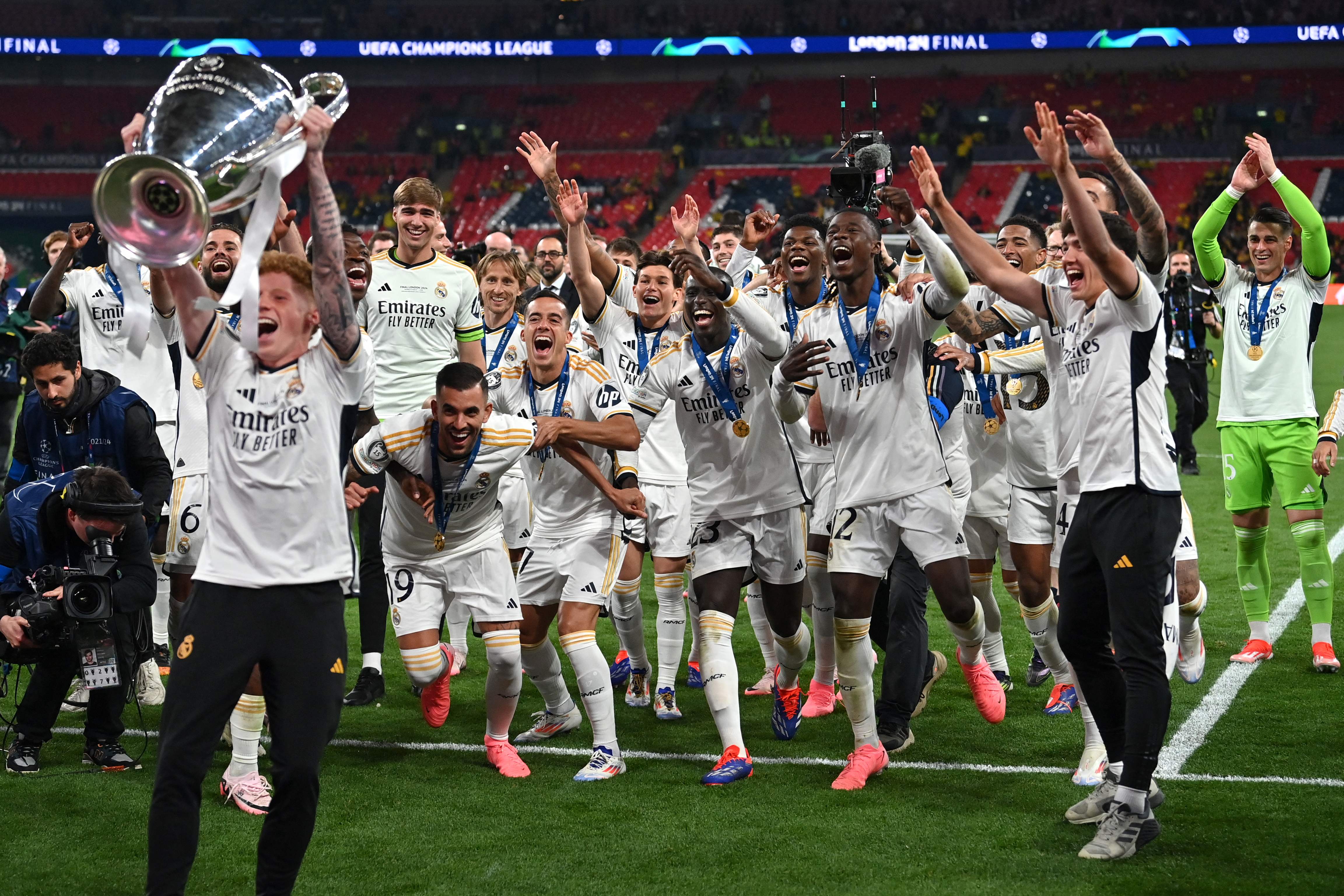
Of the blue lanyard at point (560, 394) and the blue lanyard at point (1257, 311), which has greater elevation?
the blue lanyard at point (1257, 311)

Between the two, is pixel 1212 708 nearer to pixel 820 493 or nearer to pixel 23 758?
pixel 820 493

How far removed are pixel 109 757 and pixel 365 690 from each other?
1.50 m

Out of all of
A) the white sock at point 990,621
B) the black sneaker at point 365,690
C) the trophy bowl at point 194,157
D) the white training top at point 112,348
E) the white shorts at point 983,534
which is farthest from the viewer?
the white training top at point 112,348

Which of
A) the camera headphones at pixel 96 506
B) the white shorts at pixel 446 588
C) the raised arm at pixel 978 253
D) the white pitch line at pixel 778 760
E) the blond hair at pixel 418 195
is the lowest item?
the white pitch line at pixel 778 760

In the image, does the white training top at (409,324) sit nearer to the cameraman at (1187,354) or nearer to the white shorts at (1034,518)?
the white shorts at (1034,518)

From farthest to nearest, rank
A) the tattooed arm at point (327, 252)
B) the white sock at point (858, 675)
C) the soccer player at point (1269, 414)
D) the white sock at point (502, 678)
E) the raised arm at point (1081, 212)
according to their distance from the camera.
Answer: the soccer player at point (1269, 414) < the white sock at point (502, 678) < the white sock at point (858, 675) < the raised arm at point (1081, 212) < the tattooed arm at point (327, 252)

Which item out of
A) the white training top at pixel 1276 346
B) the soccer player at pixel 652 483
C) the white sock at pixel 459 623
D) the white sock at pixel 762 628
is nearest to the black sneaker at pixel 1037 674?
the white sock at pixel 762 628

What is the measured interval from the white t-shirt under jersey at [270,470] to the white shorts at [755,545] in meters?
2.38

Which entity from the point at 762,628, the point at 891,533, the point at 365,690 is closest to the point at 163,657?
the point at 365,690

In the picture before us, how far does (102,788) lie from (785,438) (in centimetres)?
341

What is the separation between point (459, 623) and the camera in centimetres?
675

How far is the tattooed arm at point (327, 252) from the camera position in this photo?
12.6 ft

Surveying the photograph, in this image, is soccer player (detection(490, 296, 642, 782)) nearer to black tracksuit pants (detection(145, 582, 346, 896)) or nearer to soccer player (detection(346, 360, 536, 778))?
soccer player (detection(346, 360, 536, 778))

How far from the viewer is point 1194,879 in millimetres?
4652
